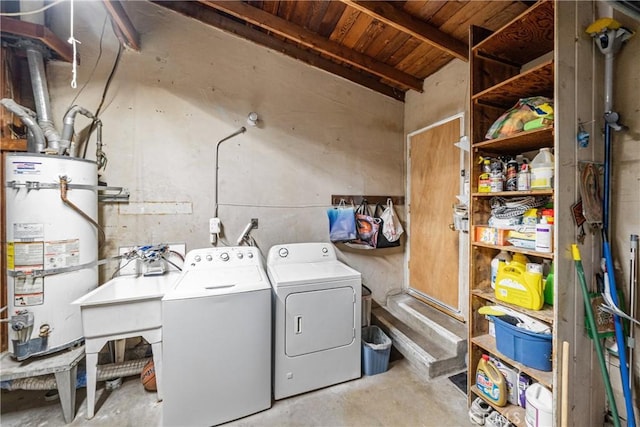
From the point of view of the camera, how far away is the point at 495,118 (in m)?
1.77

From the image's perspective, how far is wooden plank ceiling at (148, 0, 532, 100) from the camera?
1.88 metres

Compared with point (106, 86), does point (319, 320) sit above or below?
below

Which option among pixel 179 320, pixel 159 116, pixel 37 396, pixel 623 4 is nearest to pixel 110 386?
pixel 37 396

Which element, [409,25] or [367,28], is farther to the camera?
[367,28]

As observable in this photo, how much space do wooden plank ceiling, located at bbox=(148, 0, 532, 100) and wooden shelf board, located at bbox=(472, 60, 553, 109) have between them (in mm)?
639

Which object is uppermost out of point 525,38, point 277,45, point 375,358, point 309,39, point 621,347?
point 277,45

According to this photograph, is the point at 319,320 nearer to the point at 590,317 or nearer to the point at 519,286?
the point at 519,286

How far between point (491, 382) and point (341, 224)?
171 centimetres

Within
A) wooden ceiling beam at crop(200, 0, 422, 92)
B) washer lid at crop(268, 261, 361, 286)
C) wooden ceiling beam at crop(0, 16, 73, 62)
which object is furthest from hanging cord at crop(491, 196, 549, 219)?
wooden ceiling beam at crop(0, 16, 73, 62)

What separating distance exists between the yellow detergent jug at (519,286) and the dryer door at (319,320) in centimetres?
99

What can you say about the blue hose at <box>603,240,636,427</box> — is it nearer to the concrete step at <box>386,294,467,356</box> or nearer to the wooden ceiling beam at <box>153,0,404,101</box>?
the concrete step at <box>386,294,467,356</box>

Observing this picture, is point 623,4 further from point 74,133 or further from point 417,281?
point 74,133

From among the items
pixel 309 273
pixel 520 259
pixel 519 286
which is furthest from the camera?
pixel 309 273

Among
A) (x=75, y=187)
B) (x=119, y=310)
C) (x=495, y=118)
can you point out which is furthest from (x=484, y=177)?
(x=75, y=187)
